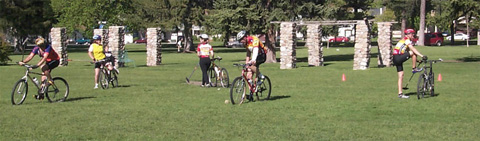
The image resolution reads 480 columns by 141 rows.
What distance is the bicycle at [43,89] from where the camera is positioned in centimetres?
1595

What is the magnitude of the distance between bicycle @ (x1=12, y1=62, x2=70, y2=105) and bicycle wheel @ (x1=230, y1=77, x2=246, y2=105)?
4.26 metres

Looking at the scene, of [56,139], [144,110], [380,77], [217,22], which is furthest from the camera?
[217,22]

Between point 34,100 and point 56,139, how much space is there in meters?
6.79

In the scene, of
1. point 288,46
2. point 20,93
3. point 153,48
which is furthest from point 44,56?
point 153,48

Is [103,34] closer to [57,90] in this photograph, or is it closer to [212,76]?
[212,76]

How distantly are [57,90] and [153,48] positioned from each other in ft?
76.6

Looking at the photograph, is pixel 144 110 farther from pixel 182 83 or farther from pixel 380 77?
pixel 380 77

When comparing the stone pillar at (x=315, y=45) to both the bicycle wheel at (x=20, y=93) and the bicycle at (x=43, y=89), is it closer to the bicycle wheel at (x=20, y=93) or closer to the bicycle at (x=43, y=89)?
the bicycle at (x=43, y=89)

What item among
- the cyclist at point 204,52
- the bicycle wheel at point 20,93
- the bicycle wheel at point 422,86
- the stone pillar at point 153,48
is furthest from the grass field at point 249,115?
the stone pillar at point 153,48

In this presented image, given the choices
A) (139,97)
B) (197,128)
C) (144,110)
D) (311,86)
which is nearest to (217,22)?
(311,86)

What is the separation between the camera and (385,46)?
35000 mm

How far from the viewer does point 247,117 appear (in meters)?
13.6

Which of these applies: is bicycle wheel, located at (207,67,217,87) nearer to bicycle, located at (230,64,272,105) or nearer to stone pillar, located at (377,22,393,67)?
bicycle, located at (230,64,272,105)

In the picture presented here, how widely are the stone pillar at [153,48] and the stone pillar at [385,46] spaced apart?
12811mm
